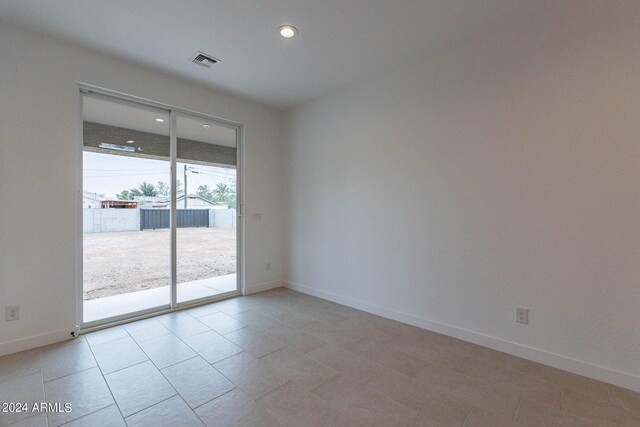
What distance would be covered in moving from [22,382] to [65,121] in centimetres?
221

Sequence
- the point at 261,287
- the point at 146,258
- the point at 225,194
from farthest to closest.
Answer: the point at 261,287 → the point at 225,194 → the point at 146,258

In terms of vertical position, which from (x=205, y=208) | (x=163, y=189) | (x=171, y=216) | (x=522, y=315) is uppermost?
(x=163, y=189)

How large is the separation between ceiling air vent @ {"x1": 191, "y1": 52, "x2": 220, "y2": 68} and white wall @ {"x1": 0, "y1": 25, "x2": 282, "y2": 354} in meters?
0.75

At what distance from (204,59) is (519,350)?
403 centimetres

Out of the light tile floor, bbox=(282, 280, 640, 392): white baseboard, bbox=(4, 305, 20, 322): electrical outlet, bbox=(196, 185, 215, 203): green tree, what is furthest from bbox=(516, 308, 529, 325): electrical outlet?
bbox=(4, 305, 20, 322): electrical outlet

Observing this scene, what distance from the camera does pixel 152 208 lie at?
3.46 m

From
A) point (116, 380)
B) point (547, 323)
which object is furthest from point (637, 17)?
point (116, 380)

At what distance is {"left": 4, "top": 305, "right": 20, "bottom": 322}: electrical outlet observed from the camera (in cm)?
247

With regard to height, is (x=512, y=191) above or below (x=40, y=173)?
below

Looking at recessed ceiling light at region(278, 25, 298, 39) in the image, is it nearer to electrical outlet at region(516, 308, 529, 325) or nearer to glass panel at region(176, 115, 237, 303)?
glass panel at region(176, 115, 237, 303)

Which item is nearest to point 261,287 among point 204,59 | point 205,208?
point 205,208

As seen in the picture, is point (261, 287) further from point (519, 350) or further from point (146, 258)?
point (519, 350)

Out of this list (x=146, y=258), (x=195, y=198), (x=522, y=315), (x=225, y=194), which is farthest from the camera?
(x=225, y=194)

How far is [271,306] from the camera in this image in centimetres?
371
